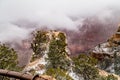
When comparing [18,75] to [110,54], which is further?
[110,54]

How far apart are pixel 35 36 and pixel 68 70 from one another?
2437 cm

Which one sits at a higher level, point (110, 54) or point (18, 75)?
point (18, 75)

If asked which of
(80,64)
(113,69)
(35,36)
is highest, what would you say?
(35,36)

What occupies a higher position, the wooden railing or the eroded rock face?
the wooden railing

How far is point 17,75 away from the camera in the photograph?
9.88 meters

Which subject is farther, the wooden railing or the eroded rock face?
the eroded rock face

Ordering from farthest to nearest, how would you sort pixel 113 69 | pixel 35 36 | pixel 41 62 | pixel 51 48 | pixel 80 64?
1. pixel 113 69
2. pixel 35 36
3. pixel 41 62
4. pixel 51 48
5. pixel 80 64

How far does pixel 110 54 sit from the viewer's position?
140 m

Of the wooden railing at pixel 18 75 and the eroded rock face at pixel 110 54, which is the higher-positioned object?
the wooden railing at pixel 18 75

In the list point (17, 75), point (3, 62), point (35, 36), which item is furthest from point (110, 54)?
point (17, 75)

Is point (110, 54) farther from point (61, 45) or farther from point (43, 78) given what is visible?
point (43, 78)

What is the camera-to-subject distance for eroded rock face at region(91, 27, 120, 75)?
12888cm

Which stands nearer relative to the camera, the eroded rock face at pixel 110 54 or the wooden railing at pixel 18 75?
the wooden railing at pixel 18 75

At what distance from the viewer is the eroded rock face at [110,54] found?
12888 centimetres
